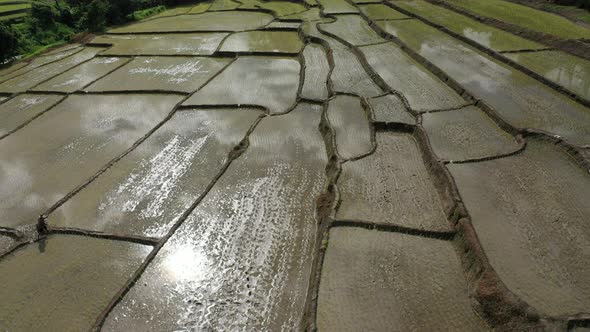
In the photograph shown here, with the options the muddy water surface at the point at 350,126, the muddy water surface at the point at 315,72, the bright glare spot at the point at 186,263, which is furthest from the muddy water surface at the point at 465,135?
the bright glare spot at the point at 186,263

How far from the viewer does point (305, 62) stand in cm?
1071

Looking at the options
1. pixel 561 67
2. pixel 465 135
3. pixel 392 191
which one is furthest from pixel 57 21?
pixel 561 67

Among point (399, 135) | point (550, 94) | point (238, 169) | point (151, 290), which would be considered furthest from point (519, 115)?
point (151, 290)

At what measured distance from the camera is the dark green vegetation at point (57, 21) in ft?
43.4

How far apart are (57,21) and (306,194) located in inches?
626

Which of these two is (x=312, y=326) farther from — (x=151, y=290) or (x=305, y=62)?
(x=305, y=62)

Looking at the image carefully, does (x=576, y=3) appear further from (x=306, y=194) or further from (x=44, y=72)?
(x=44, y=72)

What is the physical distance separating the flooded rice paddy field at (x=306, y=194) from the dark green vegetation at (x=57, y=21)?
319 centimetres

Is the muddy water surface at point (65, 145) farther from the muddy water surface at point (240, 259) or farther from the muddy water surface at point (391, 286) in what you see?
the muddy water surface at point (391, 286)

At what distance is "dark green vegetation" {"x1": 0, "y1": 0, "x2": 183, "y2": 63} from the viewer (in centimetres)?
1322

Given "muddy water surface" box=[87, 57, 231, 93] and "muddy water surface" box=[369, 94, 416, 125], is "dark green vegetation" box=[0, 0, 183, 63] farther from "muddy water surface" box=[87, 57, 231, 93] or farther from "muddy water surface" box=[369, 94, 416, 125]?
"muddy water surface" box=[369, 94, 416, 125]

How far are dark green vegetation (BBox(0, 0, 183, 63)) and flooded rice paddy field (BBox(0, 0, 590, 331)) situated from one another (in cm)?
319

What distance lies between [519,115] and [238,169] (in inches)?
217

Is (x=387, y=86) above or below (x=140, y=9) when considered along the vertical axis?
below
